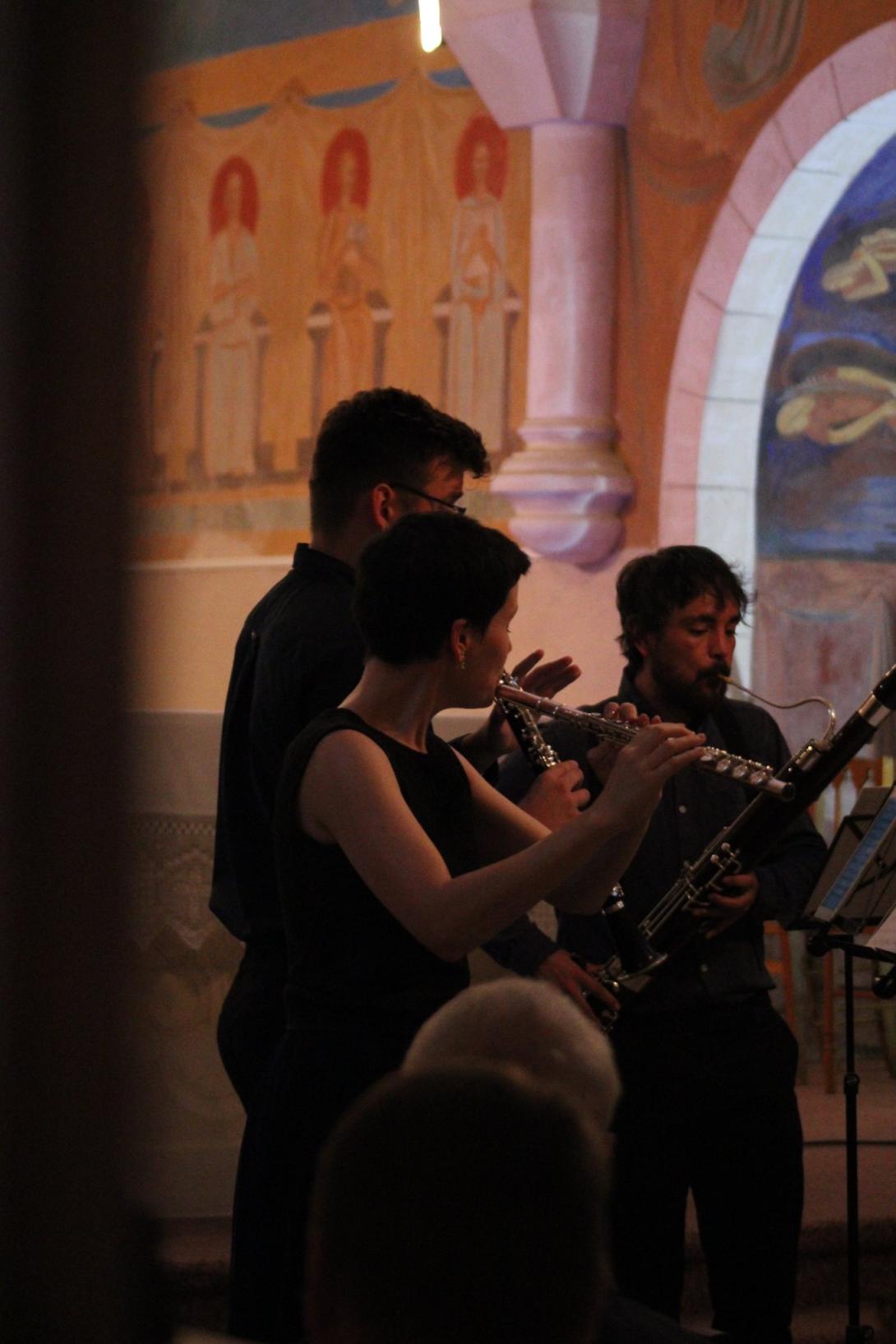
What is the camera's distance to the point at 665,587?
3.53 m

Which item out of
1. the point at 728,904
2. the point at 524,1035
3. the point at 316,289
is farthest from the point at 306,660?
the point at 316,289

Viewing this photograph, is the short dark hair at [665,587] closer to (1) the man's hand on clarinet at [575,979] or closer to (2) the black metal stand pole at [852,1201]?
(1) the man's hand on clarinet at [575,979]

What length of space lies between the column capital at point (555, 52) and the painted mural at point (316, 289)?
401mm

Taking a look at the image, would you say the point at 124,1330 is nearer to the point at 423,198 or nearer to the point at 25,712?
the point at 25,712

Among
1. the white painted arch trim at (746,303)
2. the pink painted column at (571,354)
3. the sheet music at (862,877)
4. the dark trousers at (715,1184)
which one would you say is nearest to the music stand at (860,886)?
the sheet music at (862,877)

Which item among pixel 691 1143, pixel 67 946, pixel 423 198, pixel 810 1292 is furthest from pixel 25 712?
pixel 423 198

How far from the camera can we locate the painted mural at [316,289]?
27.3ft

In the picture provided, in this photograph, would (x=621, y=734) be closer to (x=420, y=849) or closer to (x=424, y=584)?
(x=424, y=584)

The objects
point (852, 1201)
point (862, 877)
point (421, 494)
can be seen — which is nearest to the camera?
point (421, 494)

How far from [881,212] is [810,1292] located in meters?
4.73

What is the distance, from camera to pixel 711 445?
770 cm

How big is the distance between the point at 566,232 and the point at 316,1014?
6157 millimetres

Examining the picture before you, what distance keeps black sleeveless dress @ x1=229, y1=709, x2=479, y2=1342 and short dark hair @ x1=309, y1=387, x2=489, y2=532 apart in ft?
1.62

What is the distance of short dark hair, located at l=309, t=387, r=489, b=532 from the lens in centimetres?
262
